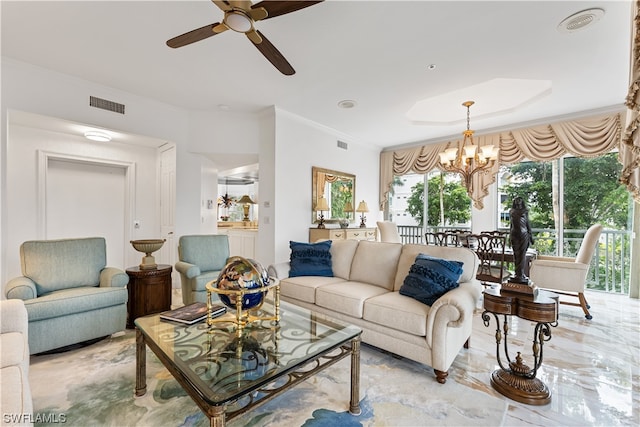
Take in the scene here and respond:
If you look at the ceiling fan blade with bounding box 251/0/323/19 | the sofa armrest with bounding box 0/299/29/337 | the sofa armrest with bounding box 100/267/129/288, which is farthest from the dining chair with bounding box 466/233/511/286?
the sofa armrest with bounding box 0/299/29/337

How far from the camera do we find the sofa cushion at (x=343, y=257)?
3.20 metres

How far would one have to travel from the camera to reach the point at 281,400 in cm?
178

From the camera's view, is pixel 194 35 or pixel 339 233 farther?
pixel 339 233

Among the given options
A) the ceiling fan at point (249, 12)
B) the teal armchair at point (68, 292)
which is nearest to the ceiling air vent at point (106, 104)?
the teal armchair at point (68, 292)

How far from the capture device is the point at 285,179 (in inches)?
171

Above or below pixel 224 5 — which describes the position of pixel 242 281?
below

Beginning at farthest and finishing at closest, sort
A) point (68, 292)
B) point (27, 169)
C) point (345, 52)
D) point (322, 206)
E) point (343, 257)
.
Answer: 1. point (322, 206)
2. point (27, 169)
3. point (343, 257)
4. point (345, 52)
5. point (68, 292)

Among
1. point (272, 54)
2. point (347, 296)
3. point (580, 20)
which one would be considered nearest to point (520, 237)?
point (347, 296)

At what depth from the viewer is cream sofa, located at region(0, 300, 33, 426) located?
116cm

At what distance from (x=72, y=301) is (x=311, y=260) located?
2.19 m

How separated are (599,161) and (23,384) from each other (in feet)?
22.1

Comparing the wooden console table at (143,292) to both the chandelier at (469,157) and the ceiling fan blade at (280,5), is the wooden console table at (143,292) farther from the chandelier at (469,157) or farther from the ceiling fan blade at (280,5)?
the chandelier at (469,157)

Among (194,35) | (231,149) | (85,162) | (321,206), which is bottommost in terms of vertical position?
(321,206)

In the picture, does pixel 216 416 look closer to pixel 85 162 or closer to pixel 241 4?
pixel 241 4
